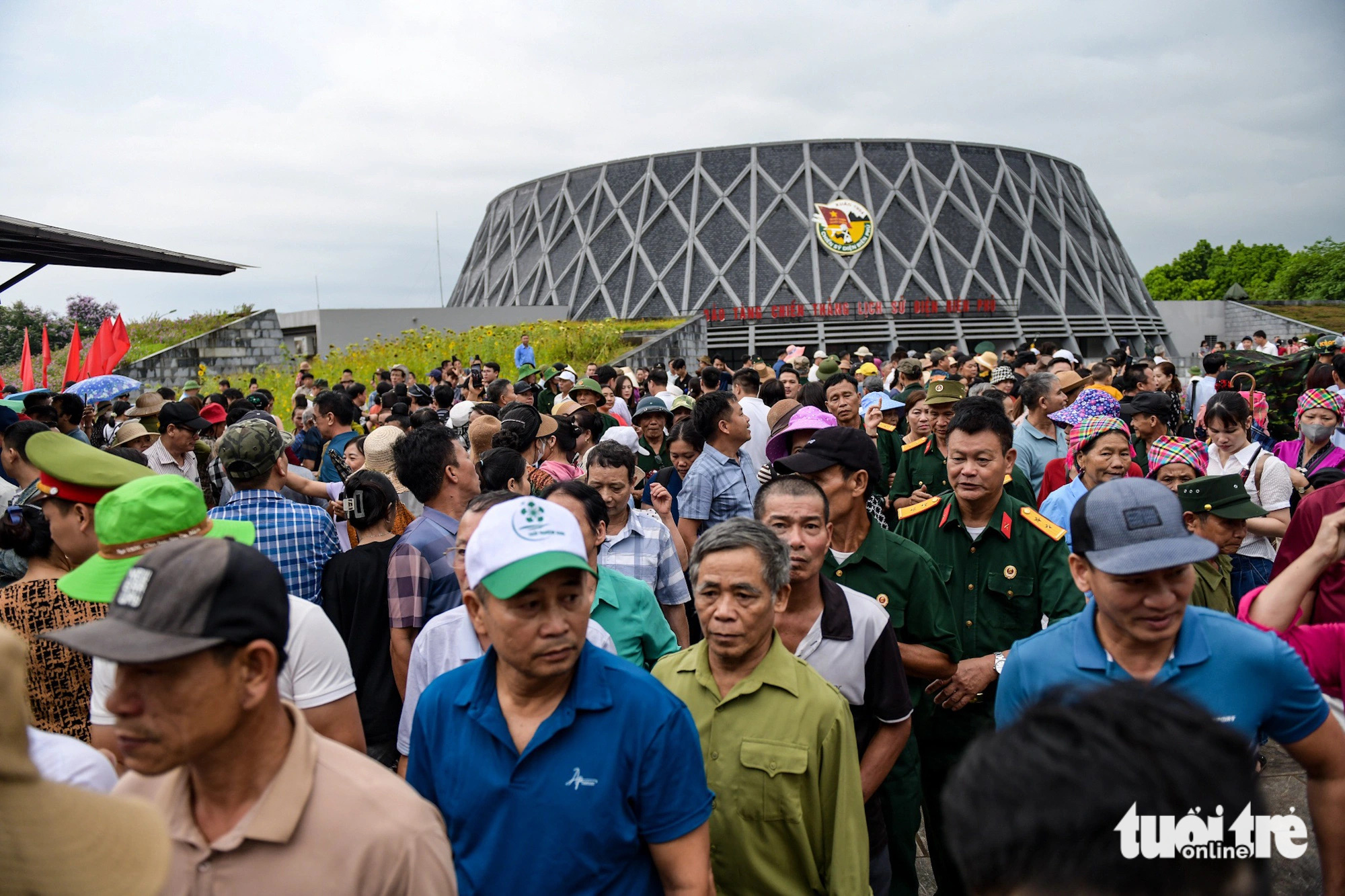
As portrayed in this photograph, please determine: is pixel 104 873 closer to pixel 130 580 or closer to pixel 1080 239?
pixel 130 580

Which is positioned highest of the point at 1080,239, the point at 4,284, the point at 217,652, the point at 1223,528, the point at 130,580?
the point at 1080,239

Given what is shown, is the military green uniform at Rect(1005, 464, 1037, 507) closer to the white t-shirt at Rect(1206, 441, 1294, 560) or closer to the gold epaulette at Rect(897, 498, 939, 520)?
the gold epaulette at Rect(897, 498, 939, 520)

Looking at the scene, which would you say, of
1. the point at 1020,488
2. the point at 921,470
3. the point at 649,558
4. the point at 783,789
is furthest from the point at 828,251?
the point at 783,789

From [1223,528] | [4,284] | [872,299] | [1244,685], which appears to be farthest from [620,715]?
[872,299]

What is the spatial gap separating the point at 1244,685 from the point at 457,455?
3.13 meters

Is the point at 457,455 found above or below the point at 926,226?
below

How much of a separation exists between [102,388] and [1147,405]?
9556mm

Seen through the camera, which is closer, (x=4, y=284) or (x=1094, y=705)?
(x=1094, y=705)

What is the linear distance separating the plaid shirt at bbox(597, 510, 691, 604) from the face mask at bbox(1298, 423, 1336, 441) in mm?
4499

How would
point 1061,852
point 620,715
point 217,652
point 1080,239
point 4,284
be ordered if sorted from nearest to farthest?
point 1061,852, point 217,652, point 620,715, point 4,284, point 1080,239

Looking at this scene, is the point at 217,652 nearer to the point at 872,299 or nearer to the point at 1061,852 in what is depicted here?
the point at 1061,852

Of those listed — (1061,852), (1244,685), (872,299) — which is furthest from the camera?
(872,299)

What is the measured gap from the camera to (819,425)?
4.74m

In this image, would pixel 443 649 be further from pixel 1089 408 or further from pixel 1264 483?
pixel 1264 483
